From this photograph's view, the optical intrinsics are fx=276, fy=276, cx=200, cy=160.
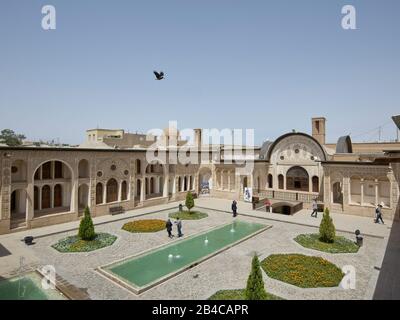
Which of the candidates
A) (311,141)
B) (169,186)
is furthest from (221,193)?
(311,141)

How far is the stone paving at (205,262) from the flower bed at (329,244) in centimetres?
47

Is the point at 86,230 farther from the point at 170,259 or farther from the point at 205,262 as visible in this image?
the point at 205,262

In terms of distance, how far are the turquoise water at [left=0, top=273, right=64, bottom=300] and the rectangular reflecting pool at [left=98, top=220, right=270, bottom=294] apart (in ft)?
7.59

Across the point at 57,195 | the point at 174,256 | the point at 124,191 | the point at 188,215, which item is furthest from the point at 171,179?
the point at 174,256

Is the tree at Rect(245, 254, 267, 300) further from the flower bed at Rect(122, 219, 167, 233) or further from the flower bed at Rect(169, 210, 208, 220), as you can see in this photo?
the flower bed at Rect(169, 210, 208, 220)

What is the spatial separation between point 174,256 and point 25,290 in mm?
6823

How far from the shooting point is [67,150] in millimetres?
21469

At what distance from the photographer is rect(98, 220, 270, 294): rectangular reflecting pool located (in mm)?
11984

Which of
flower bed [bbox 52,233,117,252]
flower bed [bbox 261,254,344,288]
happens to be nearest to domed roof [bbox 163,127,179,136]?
flower bed [bbox 52,233,117,252]

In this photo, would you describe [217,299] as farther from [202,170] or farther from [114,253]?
[202,170]

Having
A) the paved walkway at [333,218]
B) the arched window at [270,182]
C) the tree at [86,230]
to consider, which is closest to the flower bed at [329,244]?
the paved walkway at [333,218]

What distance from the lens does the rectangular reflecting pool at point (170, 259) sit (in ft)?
39.3

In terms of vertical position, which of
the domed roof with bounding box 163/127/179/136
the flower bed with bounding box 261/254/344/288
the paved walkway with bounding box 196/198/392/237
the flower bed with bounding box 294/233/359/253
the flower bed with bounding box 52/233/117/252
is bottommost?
the flower bed with bounding box 261/254/344/288
